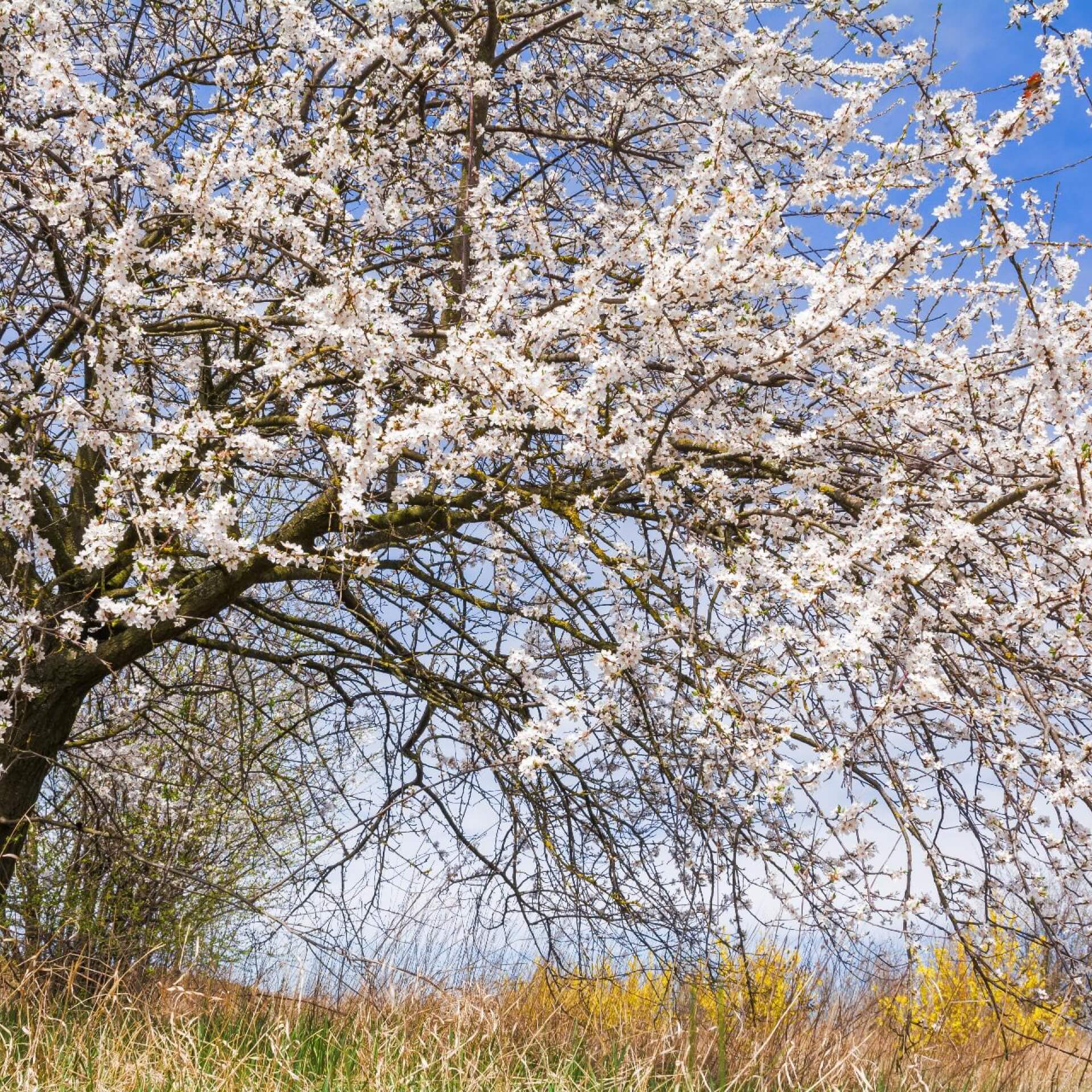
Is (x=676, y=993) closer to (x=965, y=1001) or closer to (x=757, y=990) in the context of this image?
(x=757, y=990)

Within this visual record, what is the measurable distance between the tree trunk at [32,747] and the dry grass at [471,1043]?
0.85m

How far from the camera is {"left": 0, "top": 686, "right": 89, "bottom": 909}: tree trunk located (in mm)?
5249

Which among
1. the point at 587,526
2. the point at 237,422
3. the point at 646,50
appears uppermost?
the point at 646,50

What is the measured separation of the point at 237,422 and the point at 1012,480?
3217 millimetres

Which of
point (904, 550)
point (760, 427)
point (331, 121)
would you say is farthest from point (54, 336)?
point (904, 550)

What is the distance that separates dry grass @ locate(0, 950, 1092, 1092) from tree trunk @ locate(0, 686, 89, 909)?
85 cm

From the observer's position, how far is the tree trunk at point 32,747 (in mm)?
5249

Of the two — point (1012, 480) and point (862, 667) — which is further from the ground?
point (1012, 480)

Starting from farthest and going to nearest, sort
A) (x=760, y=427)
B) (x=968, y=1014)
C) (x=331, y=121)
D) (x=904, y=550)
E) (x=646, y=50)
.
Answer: (x=968, y=1014), (x=646, y=50), (x=331, y=121), (x=760, y=427), (x=904, y=550)

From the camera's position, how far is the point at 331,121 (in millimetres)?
4426

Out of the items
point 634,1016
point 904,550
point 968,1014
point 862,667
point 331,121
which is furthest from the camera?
point 968,1014

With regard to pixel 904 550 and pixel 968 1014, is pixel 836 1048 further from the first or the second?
pixel 968 1014

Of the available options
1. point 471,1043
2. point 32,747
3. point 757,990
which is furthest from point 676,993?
point 32,747

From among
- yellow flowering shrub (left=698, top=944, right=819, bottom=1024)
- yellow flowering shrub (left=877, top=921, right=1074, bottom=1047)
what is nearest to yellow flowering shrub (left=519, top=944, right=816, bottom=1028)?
yellow flowering shrub (left=698, top=944, right=819, bottom=1024)
